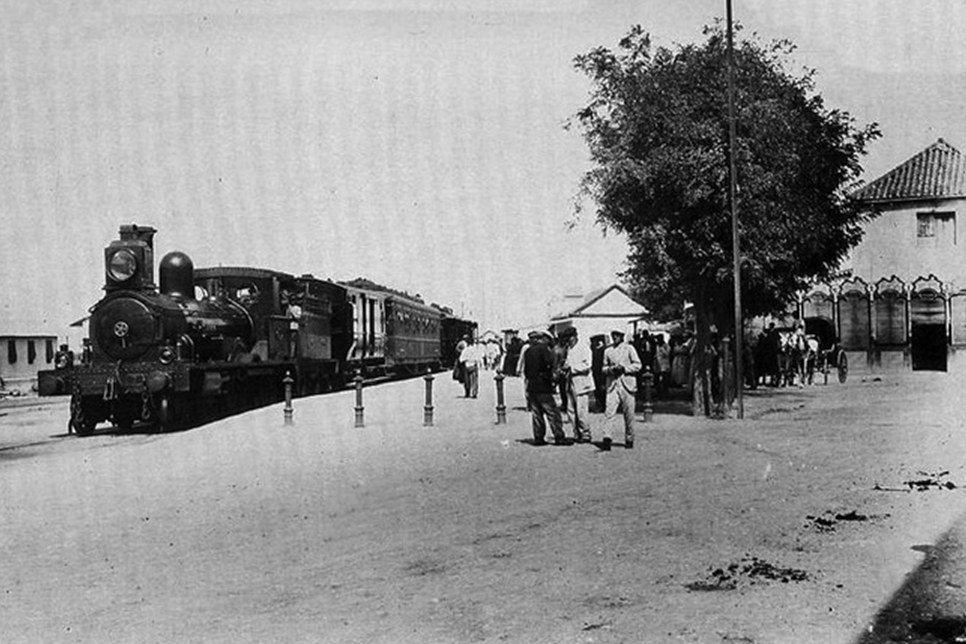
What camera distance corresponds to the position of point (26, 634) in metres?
5.80

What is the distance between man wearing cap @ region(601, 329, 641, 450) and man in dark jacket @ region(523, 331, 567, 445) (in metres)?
0.81

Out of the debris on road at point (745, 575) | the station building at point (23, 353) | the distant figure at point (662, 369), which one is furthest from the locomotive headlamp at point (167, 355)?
the station building at point (23, 353)

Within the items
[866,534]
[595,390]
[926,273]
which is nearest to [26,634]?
[866,534]

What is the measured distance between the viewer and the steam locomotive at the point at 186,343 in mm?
18047

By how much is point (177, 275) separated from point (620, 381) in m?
10.6

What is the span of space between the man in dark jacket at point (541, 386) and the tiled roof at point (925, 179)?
2881 centimetres

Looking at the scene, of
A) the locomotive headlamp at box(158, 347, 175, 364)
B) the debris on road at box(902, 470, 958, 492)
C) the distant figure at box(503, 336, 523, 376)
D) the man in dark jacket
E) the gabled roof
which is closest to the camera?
the debris on road at box(902, 470, 958, 492)

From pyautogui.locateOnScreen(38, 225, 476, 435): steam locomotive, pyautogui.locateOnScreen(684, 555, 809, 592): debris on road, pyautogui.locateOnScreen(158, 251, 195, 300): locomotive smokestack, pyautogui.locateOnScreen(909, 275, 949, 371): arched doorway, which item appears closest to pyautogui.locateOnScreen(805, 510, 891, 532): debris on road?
pyautogui.locateOnScreen(684, 555, 809, 592): debris on road

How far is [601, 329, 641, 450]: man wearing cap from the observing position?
1387cm

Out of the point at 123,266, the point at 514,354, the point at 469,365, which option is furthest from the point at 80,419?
the point at 514,354

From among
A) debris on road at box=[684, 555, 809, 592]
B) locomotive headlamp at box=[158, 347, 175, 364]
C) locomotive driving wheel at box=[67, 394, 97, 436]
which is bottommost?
debris on road at box=[684, 555, 809, 592]

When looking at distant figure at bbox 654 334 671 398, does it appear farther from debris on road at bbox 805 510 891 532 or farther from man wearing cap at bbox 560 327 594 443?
debris on road at bbox 805 510 891 532

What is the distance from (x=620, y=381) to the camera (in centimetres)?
1403

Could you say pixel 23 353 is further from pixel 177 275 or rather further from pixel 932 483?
pixel 932 483
